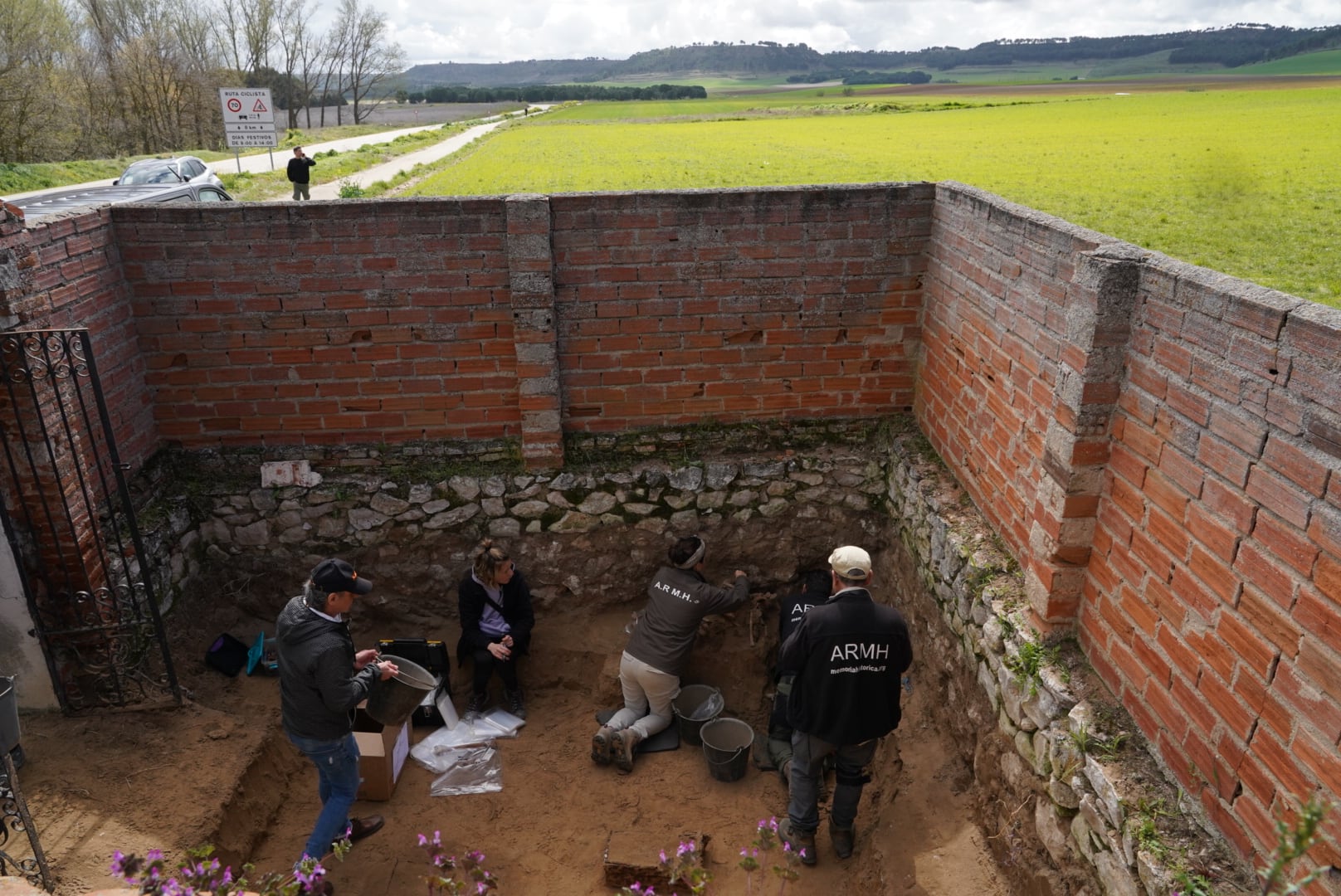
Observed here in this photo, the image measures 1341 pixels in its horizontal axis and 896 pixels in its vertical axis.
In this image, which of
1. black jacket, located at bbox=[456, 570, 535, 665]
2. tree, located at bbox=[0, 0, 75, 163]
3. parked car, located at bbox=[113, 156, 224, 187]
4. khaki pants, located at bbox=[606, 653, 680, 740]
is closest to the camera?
khaki pants, located at bbox=[606, 653, 680, 740]

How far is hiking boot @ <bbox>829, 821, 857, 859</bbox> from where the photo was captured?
15.8ft

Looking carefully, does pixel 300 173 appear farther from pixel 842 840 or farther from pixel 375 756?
pixel 842 840

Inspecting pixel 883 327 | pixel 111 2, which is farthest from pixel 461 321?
pixel 111 2

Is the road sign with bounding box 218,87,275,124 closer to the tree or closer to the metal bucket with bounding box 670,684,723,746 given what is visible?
the tree

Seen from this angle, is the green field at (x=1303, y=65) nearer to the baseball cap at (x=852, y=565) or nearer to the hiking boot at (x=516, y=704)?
the baseball cap at (x=852, y=565)

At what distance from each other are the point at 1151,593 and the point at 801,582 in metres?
3.43

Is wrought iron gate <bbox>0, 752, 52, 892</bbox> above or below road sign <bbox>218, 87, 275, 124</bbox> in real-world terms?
below

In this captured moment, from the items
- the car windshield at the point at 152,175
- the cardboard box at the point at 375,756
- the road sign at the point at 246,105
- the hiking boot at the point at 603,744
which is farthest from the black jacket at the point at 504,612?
the road sign at the point at 246,105

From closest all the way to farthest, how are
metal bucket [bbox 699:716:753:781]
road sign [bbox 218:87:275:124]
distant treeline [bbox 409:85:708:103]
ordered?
metal bucket [bbox 699:716:753:781]
road sign [bbox 218:87:275:124]
distant treeline [bbox 409:85:708:103]

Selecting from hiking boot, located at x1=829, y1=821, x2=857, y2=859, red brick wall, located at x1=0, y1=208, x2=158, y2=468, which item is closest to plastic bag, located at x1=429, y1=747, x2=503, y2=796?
hiking boot, located at x1=829, y1=821, x2=857, y2=859

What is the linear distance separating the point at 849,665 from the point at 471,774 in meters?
2.82

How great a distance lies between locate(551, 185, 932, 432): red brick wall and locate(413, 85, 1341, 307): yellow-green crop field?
2003 millimetres

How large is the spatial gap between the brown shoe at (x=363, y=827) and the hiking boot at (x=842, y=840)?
2716mm

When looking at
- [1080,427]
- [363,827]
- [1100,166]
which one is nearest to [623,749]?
[363,827]
